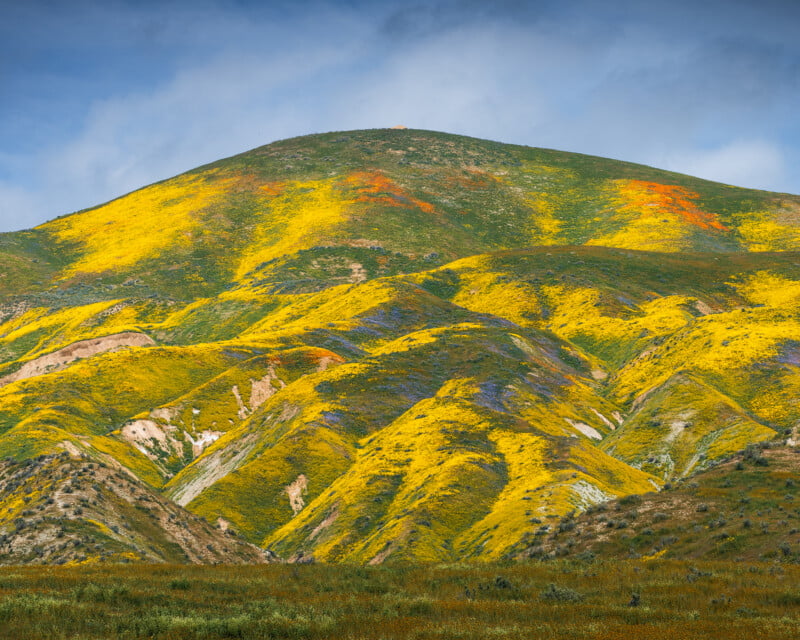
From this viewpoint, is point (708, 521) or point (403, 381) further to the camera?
point (403, 381)

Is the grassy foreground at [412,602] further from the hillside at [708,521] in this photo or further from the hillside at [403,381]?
the hillside at [403,381]

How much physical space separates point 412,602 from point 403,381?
232 ft

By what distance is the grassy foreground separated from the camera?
1962 centimetres

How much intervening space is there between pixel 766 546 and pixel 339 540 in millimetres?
32534

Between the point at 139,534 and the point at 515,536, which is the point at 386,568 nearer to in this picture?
the point at 515,536

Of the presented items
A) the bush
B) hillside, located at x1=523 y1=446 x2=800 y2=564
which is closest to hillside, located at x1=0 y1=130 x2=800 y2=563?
hillside, located at x1=523 y1=446 x2=800 y2=564

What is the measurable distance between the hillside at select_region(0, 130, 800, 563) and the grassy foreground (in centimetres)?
1830

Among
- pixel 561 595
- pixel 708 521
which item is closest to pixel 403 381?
pixel 708 521

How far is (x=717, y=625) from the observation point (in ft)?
65.6

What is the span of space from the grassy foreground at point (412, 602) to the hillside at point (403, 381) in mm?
18301

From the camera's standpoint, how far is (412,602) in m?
23.8

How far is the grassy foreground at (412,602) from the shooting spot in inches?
773

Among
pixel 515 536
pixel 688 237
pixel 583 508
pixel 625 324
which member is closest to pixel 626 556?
pixel 515 536

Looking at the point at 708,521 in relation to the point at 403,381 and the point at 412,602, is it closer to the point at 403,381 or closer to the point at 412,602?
the point at 412,602
